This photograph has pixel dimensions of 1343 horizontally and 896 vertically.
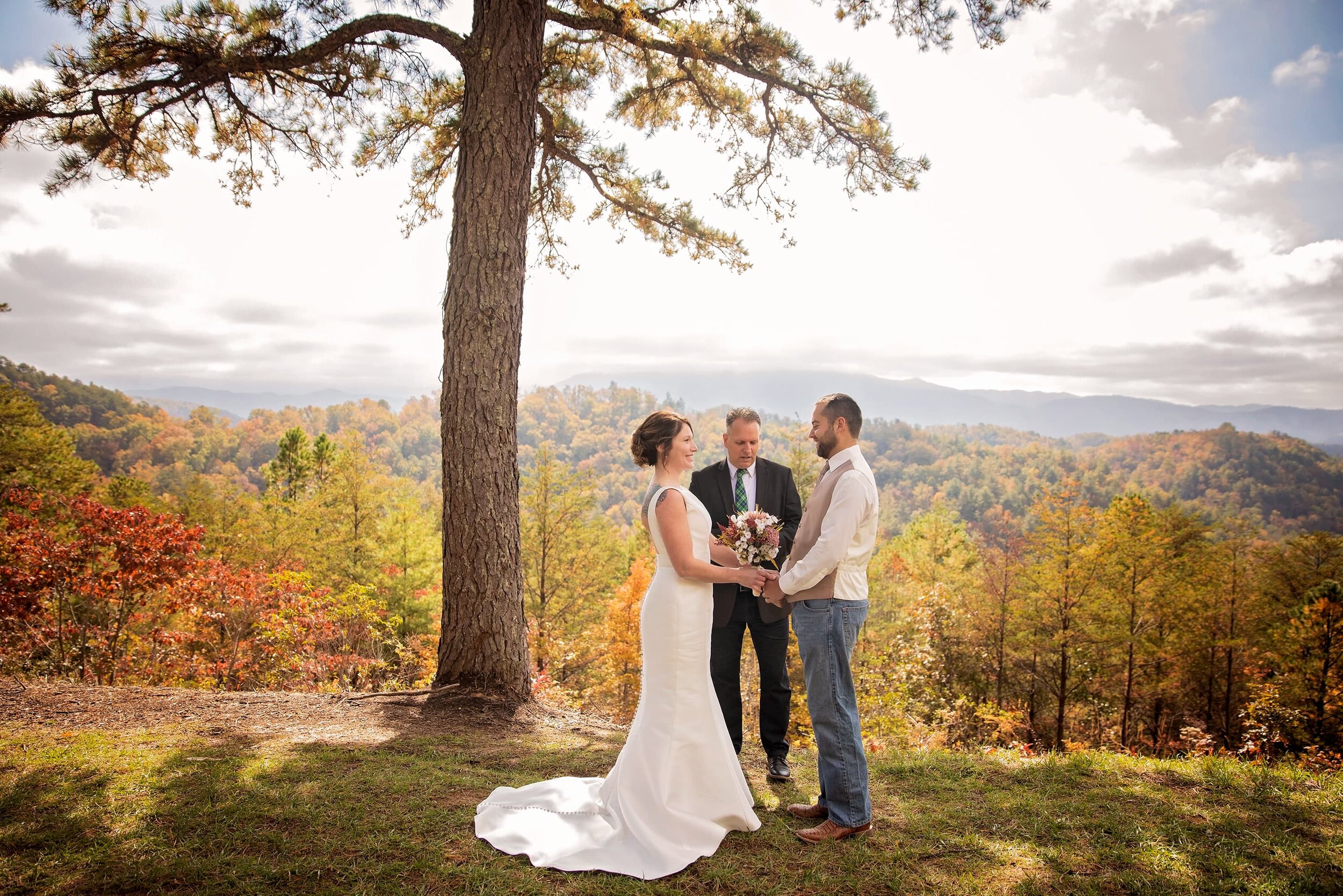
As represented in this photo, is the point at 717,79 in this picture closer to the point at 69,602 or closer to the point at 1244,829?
the point at 1244,829

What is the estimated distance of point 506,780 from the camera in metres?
4.23

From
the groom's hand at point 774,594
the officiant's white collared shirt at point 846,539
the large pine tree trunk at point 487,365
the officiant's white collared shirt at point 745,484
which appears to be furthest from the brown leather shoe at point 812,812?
the large pine tree trunk at point 487,365

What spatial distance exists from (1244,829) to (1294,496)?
82.7 meters

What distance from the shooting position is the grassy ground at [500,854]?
2.94 metres

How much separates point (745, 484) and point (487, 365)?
8.80 feet

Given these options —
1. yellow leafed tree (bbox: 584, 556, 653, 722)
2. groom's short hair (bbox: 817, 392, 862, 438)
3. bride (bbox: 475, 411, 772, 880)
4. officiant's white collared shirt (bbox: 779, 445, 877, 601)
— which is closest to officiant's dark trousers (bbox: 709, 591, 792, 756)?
bride (bbox: 475, 411, 772, 880)

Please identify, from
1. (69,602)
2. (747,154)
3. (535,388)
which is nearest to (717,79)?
(747,154)

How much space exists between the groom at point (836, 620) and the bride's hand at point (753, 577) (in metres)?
0.30

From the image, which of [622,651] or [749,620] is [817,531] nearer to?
[749,620]

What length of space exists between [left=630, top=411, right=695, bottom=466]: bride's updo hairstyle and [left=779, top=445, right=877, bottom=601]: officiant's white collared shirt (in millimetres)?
892

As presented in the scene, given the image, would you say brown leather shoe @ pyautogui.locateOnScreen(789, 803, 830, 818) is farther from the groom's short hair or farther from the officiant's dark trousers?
the groom's short hair

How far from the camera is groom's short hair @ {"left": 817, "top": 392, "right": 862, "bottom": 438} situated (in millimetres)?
3562

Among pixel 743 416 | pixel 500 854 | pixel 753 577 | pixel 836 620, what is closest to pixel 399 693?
pixel 500 854

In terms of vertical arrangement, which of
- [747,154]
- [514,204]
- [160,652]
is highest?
[747,154]
